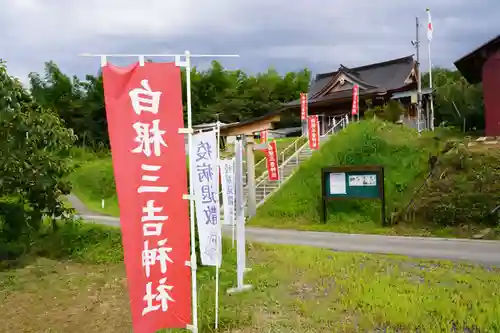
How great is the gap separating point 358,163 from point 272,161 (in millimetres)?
3488

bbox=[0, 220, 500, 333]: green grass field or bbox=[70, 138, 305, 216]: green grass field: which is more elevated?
bbox=[70, 138, 305, 216]: green grass field

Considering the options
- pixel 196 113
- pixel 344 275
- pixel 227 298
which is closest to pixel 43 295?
pixel 227 298

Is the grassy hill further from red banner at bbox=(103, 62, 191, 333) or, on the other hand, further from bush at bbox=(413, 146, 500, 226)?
red banner at bbox=(103, 62, 191, 333)

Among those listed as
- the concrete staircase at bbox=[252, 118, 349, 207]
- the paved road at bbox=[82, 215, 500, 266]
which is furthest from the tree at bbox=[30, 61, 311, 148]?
the paved road at bbox=[82, 215, 500, 266]

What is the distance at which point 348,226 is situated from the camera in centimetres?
1623

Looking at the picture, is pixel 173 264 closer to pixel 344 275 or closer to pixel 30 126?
pixel 344 275

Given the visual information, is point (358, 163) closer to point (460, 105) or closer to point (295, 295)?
point (295, 295)

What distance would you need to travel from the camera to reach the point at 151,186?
4996 mm

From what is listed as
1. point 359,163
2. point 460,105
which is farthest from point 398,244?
point 460,105

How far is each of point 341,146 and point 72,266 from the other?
13325 mm

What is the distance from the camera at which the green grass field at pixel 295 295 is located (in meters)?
5.82

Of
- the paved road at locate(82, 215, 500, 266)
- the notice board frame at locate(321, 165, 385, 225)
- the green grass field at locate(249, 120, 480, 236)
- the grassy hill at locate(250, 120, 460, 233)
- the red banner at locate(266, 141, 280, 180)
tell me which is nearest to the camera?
the paved road at locate(82, 215, 500, 266)

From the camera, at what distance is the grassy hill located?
55.7 ft

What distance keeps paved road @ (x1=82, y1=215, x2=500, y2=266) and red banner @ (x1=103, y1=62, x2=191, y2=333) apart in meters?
6.71
